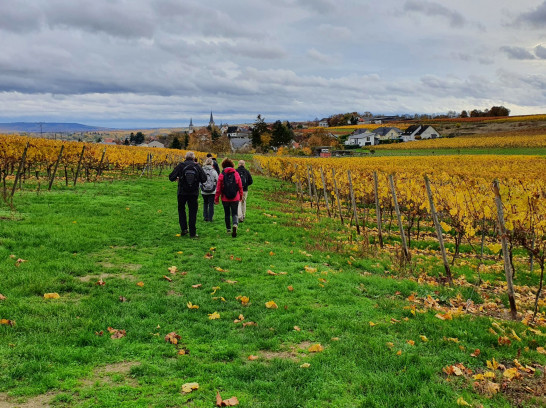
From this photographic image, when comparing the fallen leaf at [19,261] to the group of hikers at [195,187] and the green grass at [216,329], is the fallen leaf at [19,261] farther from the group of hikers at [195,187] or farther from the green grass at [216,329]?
the group of hikers at [195,187]

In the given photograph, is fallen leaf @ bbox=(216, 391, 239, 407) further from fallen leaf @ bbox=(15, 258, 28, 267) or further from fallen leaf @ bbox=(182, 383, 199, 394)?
fallen leaf @ bbox=(15, 258, 28, 267)

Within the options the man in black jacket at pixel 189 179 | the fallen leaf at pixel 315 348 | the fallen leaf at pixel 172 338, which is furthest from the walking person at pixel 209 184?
the fallen leaf at pixel 315 348

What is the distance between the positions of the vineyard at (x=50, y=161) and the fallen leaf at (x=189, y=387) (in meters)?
12.9

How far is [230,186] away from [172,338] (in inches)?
261

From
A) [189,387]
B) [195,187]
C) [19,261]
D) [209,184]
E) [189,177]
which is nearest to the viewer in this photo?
[189,387]

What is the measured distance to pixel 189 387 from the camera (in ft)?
13.6

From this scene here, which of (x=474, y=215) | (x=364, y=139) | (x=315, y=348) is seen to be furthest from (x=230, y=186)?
(x=364, y=139)

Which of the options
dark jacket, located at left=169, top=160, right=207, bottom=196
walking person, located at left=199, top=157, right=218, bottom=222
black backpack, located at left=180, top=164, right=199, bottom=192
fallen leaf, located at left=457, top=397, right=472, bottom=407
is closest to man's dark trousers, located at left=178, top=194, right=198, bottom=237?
dark jacket, located at left=169, top=160, right=207, bottom=196

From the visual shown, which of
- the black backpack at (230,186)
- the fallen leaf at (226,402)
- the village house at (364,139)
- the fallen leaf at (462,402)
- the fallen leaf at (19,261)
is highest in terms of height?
the village house at (364,139)

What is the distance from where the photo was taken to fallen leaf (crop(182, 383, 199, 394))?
13.5 ft

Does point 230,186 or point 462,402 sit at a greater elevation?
point 230,186

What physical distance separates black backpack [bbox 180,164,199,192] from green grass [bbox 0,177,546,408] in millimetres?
1776

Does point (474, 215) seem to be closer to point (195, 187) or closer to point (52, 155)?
point (195, 187)

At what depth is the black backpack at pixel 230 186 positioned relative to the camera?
1134cm
